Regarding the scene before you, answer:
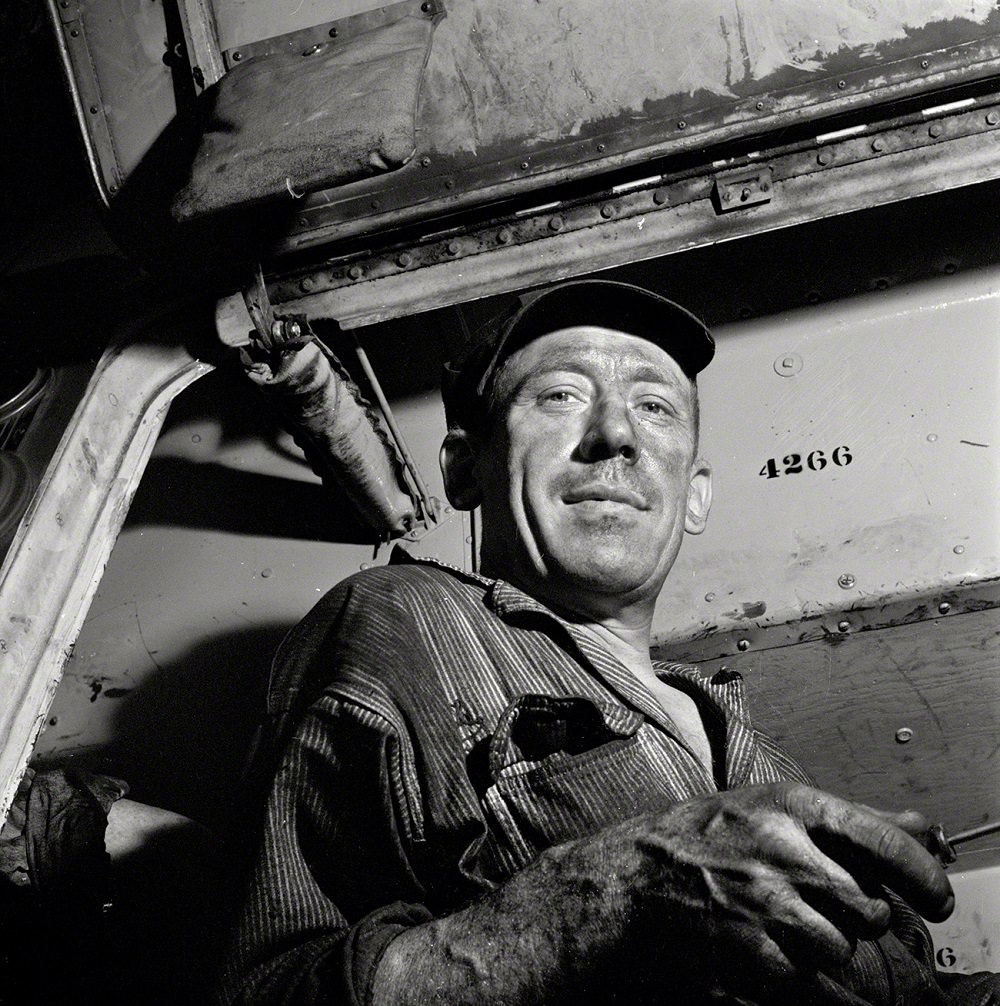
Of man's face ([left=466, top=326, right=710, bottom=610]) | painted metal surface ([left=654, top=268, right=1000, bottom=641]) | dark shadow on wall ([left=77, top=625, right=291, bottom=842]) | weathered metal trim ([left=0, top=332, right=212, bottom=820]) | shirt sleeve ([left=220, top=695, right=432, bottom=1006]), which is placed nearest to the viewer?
shirt sleeve ([left=220, top=695, right=432, bottom=1006])

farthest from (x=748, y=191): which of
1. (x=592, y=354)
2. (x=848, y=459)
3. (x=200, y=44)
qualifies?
(x=200, y=44)

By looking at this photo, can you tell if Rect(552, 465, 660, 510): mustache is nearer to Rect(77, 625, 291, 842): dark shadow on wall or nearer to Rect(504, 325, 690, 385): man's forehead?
Rect(504, 325, 690, 385): man's forehead

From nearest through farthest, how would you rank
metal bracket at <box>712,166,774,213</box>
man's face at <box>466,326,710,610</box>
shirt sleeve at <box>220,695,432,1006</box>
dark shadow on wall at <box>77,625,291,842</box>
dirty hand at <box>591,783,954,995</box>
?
dirty hand at <box>591,783,954,995</box> → shirt sleeve at <box>220,695,432,1006</box> → man's face at <box>466,326,710,610</box> → metal bracket at <box>712,166,774,213</box> → dark shadow on wall at <box>77,625,291,842</box>

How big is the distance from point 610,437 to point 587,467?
0.20 feet

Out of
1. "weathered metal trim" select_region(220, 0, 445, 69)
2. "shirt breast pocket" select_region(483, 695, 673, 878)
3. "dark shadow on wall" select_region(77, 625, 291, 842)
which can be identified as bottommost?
"dark shadow on wall" select_region(77, 625, 291, 842)

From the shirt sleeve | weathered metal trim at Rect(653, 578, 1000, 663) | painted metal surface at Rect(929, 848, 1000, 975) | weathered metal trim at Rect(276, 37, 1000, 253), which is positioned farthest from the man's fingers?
weathered metal trim at Rect(276, 37, 1000, 253)

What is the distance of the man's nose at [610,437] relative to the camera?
1771mm

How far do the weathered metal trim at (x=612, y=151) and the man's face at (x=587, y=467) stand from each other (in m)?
0.38

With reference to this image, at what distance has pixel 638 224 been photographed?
2.16 meters

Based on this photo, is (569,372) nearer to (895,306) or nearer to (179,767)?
(895,306)

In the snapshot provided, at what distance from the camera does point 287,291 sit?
7.50 ft

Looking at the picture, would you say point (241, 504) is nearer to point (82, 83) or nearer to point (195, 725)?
point (195, 725)

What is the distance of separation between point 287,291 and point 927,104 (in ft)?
4.14

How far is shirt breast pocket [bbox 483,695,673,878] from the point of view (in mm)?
1392
